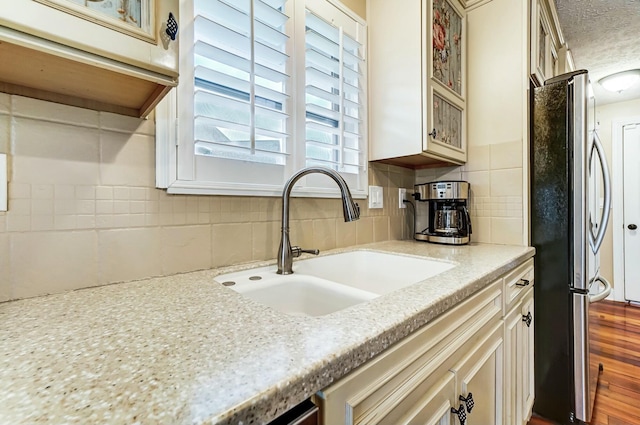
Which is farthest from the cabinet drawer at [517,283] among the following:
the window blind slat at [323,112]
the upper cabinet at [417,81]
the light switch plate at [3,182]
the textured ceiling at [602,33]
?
the textured ceiling at [602,33]

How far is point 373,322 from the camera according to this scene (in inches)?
19.4

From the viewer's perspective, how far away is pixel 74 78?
58 cm

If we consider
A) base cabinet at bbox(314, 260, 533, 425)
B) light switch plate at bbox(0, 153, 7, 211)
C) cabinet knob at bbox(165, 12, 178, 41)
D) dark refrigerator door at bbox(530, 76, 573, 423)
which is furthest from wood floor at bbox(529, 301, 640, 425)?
light switch plate at bbox(0, 153, 7, 211)

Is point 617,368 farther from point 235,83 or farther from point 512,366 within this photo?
point 235,83

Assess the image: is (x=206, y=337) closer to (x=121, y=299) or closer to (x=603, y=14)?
(x=121, y=299)

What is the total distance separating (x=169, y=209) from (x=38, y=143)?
30cm

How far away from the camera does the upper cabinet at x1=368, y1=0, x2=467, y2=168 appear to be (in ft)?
4.19

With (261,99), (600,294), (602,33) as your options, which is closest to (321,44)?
(261,99)

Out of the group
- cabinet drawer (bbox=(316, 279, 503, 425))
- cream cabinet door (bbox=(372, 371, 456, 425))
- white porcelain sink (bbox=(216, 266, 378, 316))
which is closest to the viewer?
cabinet drawer (bbox=(316, 279, 503, 425))

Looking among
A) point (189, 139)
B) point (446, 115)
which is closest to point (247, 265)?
point (189, 139)

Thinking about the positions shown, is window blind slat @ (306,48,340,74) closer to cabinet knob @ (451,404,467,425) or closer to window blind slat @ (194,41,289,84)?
window blind slat @ (194,41,289,84)

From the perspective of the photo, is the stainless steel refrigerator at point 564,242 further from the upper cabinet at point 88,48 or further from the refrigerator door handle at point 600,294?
the upper cabinet at point 88,48

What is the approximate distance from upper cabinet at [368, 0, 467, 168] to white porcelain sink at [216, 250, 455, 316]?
51cm

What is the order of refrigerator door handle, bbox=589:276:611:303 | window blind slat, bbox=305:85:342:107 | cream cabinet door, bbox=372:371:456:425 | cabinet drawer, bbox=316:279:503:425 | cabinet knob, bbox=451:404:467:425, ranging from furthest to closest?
refrigerator door handle, bbox=589:276:611:303 → window blind slat, bbox=305:85:342:107 → cabinet knob, bbox=451:404:467:425 → cream cabinet door, bbox=372:371:456:425 → cabinet drawer, bbox=316:279:503:425
